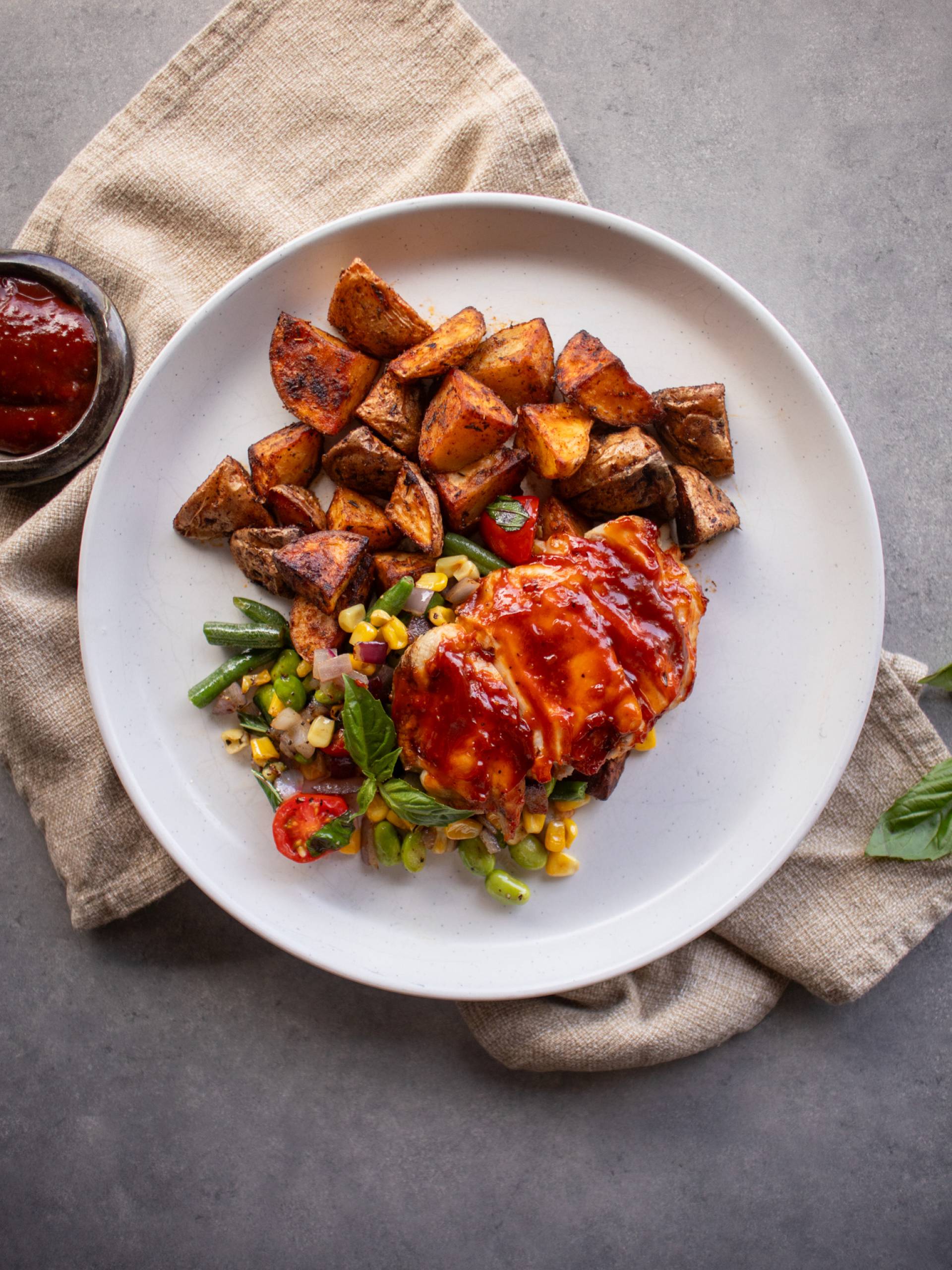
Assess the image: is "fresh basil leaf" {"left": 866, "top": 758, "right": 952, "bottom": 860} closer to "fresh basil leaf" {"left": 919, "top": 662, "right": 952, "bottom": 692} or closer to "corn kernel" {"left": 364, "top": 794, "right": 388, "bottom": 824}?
"fresh basil leaf" {"left": 919, "top": 662, "right": 952, "bottom": 692}

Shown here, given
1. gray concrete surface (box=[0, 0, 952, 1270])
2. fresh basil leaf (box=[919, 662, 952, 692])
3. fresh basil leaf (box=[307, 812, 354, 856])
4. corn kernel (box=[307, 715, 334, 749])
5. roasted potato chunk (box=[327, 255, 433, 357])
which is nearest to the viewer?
fresh basil leaf (box=[307, 812, 354, 856])

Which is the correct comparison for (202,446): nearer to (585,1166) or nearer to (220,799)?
(220,799)

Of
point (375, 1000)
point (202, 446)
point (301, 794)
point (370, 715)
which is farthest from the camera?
point (375, 1000)

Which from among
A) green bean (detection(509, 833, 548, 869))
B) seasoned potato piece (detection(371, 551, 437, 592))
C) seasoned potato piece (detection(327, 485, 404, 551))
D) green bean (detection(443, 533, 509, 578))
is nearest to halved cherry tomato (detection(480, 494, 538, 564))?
green bean (detection(443, 533, 509, 578))

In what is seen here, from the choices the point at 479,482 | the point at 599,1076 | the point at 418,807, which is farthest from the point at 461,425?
the point at 599,1076

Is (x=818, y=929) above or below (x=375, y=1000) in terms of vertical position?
above

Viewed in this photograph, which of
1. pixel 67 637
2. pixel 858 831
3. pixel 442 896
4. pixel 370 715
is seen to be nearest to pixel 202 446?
pixel 67 637

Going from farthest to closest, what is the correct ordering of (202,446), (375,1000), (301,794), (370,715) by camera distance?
(375,1000) → (202,446) → (301,794) → (370,715)
